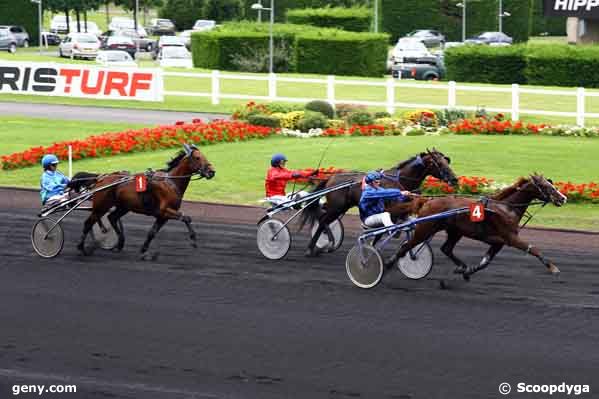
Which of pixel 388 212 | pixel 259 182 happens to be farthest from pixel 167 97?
pixel 388 212

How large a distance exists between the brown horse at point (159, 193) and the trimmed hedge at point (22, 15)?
183 feet

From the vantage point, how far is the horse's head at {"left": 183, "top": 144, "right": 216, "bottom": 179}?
14.4 m

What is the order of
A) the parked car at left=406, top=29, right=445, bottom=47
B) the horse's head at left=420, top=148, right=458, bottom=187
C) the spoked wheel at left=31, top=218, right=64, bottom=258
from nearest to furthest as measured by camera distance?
the horse's head at left=420, top=148, right=458, bottom=187
the spoked wheel at left=31, top=218, right=64, bottom=258
the parked car at left=406, top=29, right=445, bottom=47

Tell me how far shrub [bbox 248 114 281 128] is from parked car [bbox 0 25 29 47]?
40.9 m

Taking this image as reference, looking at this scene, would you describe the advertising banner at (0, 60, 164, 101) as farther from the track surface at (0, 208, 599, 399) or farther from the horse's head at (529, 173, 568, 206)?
the horse's head at (529, 173, 568, 206)

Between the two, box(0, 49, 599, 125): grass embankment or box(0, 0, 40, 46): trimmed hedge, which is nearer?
box(0, 49, 599, 125): grass embankment

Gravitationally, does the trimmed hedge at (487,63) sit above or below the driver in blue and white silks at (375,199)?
above

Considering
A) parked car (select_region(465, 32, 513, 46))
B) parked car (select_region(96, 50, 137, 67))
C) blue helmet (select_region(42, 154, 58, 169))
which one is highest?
parked car (select_region(465, 32, 513, 46))

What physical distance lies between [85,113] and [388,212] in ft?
58.5

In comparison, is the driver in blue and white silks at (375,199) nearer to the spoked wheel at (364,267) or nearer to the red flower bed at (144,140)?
the spoked wheel at (364,267)

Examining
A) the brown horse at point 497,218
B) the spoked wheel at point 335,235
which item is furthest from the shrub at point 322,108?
the brown horse at point 497,218

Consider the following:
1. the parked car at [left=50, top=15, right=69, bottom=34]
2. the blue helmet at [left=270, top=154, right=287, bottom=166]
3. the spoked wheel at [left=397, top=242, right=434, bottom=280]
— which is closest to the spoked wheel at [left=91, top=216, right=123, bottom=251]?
the blue helmet at [left=270, top=154, right=287, bottom=166]

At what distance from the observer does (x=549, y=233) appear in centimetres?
1669

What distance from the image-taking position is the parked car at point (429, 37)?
213ft
